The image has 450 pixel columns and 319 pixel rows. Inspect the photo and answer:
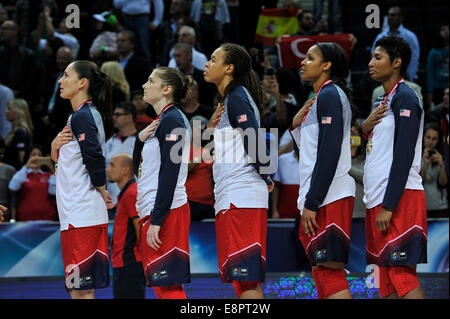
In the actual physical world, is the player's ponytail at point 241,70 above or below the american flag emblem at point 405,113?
above

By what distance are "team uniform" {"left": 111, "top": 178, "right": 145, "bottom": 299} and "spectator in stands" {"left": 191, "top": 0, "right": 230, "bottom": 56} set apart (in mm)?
5227

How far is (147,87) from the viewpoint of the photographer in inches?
217

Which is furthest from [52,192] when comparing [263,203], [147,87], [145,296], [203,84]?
[263,203]

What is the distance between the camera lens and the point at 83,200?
5.41 metres

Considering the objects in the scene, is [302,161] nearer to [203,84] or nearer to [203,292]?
[203,292]

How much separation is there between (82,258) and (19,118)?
202 inches

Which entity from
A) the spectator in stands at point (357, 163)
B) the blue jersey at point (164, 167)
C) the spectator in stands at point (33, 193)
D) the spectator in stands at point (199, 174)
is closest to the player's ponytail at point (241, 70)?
the blue jersey at point (164, 167)

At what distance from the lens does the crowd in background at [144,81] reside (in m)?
8.35

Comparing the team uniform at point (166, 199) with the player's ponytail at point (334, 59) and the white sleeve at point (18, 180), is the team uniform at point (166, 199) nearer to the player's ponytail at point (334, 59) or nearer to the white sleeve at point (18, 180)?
the player's ponytail at point (334, 59)

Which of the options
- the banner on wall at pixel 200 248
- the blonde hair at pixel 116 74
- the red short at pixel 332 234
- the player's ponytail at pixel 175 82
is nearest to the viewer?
the red short at pixel 332 234

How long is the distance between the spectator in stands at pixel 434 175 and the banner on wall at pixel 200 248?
1.23 ft

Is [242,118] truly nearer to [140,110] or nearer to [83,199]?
[83,199]
